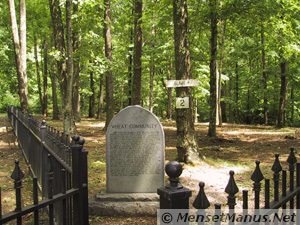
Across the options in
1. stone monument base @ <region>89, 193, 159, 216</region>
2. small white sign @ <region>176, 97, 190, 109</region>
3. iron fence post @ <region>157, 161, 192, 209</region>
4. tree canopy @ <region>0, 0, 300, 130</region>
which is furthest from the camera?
tree canopy @ <region>0, 0, 300, 130</region>

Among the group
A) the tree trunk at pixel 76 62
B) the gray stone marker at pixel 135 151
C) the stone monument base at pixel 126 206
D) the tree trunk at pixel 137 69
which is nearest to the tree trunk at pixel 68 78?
the tree trunk at pixel 76 62

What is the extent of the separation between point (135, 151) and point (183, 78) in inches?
121

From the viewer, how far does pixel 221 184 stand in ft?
19.1

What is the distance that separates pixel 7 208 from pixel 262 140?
1022 centimetres

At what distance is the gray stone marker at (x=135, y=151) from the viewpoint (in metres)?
4.75

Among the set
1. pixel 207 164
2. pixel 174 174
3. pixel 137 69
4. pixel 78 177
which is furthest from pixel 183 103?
pixel 137 69

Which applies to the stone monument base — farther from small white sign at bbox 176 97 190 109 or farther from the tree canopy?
the tree canopy

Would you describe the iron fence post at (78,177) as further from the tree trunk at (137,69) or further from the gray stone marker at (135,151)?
the tree trunk at (137,69)

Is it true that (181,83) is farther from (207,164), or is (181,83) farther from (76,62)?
(76,62)

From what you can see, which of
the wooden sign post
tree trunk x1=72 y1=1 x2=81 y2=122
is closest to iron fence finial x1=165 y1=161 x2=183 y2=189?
the wooden sign post

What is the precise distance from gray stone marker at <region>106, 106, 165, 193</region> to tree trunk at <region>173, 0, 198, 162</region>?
2431 millimetres

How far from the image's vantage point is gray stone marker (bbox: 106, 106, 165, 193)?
4754mm

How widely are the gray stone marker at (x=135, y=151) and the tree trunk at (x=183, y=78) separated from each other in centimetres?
243

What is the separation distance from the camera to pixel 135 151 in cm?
477
